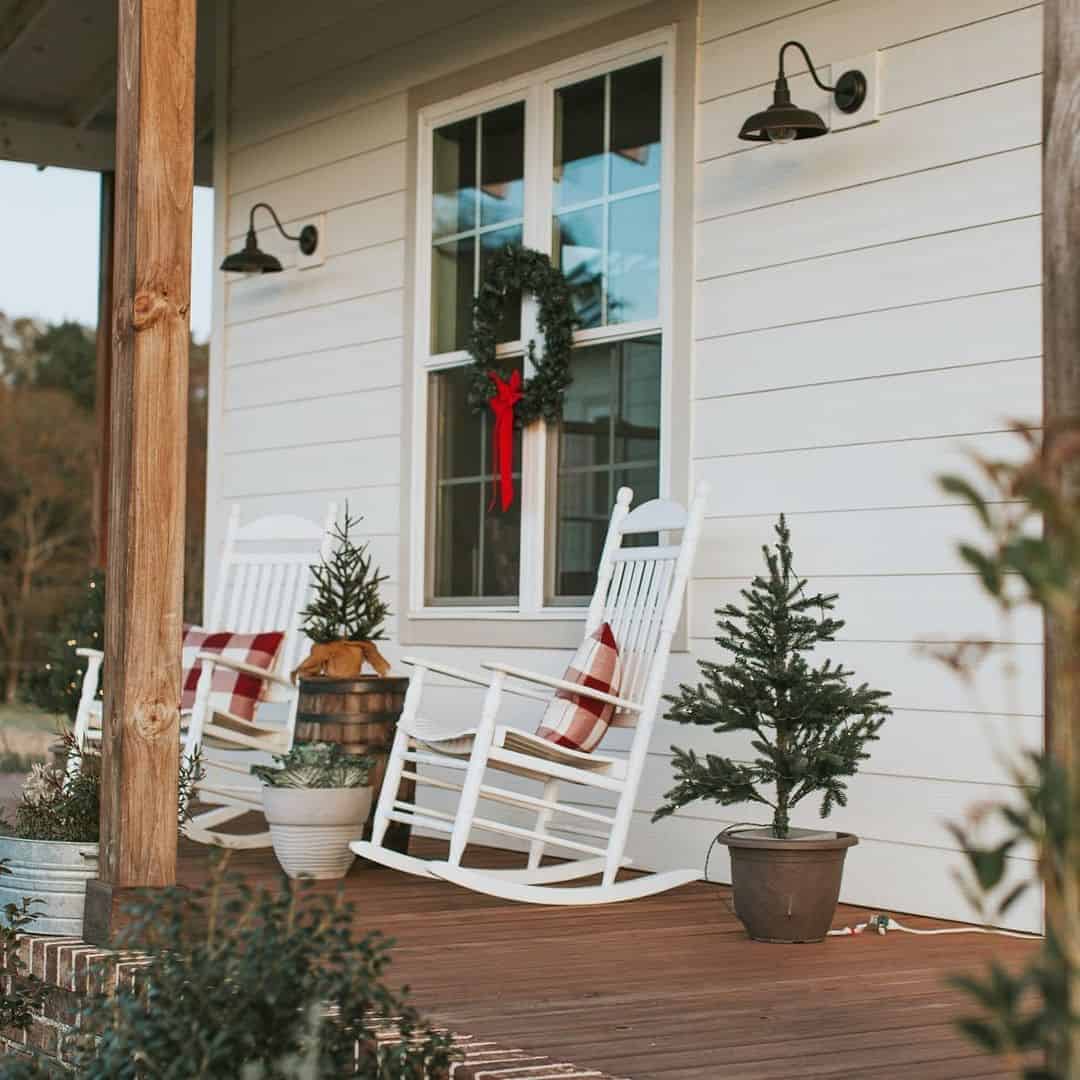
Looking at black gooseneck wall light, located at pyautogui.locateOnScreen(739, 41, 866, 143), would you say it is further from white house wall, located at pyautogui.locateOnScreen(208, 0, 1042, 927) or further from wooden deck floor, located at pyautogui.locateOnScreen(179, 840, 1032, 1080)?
wooden deck floor, located at pyautogui.locateOnScreen(179, 840, 1032, 1080)

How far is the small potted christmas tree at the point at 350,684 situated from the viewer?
5094 millimetres

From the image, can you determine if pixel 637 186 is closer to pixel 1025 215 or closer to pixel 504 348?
pixel 504 348

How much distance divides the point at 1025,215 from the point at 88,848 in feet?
8.48

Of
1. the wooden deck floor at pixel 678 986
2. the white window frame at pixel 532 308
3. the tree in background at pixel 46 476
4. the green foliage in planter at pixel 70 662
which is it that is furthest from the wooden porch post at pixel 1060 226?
the tree in background at pixel 46 476

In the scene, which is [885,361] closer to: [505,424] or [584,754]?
[584,754]

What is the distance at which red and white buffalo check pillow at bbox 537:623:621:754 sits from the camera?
180 inches

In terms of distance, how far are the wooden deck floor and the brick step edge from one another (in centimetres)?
8

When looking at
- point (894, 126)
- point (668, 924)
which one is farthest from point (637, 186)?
point (668, 924)

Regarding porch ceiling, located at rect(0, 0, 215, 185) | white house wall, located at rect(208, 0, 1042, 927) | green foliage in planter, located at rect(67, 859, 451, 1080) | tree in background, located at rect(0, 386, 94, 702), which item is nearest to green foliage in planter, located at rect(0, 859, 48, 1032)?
green foliage in planter, located at rect(67, 859, 451, 1080)

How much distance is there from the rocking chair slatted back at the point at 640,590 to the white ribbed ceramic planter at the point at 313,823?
78 cm

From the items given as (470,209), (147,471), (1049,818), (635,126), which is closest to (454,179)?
(470,209)

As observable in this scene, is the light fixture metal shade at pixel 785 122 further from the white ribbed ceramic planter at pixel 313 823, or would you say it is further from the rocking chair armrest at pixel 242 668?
the rocking chair armrest at pixel 242 668

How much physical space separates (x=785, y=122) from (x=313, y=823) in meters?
2.22

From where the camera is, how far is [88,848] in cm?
387
